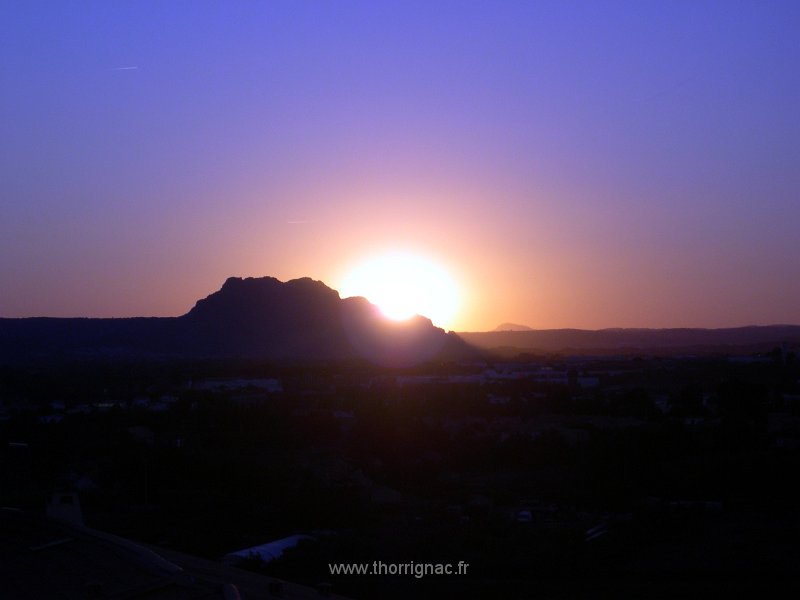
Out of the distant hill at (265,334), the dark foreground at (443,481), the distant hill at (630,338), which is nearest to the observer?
the dark foreground at (443,481)

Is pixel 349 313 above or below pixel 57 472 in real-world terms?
above

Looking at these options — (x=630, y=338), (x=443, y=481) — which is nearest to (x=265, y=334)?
(x=443, y=481)

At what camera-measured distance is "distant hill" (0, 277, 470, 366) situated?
92.7 m

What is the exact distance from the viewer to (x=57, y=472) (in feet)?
82.5

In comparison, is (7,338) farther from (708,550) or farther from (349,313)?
(708,550)

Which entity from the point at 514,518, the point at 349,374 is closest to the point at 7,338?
the point at 349,374

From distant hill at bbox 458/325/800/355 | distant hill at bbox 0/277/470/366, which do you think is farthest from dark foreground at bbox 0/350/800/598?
distant hill at bbox 458/325/800/355

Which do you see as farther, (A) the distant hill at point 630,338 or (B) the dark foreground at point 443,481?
(A) the distant hill at point 630,338

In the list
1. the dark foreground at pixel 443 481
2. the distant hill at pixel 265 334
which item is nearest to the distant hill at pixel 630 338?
the distant hill at pixel 265 334

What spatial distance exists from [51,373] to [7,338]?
41.5 m

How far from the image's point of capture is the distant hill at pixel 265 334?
9269 cm

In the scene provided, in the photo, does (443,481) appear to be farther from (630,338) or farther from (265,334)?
(630,338)

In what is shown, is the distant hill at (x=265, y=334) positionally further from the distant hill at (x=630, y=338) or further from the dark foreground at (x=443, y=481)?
the distant hill at (x=630, y=338)

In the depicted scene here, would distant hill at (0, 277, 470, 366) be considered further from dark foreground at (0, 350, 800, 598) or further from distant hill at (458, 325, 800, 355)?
distant hill at (458, 325, 800, 355)
